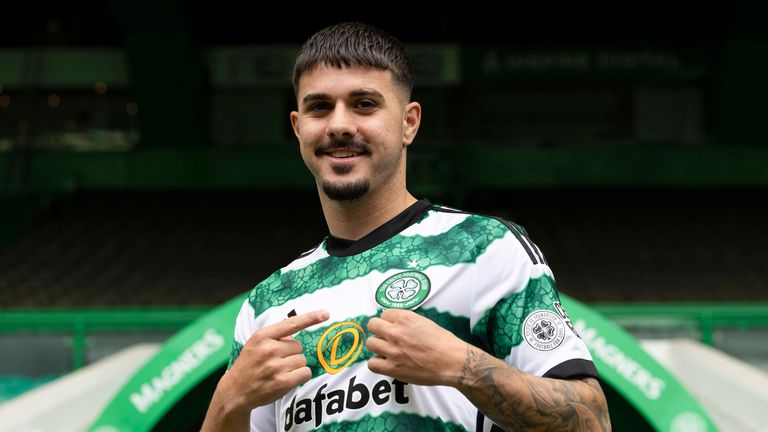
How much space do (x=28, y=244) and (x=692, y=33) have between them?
1430 cm

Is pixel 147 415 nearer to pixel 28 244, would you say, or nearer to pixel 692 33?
pixel 28 244

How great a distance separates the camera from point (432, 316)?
158cm

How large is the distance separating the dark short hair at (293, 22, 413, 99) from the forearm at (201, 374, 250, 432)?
640mm

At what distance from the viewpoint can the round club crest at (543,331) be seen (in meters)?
1.54

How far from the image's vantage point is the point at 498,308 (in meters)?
1.58

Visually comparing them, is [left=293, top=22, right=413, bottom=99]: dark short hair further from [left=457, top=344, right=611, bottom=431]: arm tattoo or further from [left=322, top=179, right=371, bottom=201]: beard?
Answer: [left=457, top=344, right=611, bottom=431]: arm tattoo

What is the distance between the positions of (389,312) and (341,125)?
406 mm

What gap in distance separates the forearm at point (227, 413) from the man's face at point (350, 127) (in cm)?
44

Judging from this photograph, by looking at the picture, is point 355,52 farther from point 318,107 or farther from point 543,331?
point 543,331

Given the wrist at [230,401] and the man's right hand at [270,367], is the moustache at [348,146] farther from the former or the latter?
the wrist at [230,401]

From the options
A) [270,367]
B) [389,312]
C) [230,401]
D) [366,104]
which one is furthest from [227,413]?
[366,104]

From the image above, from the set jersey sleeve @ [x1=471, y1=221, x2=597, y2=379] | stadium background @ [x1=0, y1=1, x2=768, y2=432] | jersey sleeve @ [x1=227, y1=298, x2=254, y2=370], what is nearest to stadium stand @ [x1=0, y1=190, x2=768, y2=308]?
stadium background @ [x1=0, y1=1, x2=768, y2=432]

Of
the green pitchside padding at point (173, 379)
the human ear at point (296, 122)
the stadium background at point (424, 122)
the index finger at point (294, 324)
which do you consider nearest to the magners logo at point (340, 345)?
the index finger at point (294, 324)

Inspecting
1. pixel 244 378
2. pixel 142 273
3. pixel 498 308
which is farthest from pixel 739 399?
pixel 142 273
